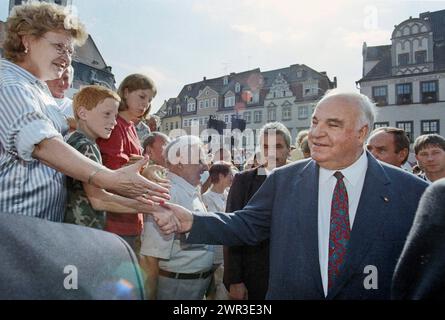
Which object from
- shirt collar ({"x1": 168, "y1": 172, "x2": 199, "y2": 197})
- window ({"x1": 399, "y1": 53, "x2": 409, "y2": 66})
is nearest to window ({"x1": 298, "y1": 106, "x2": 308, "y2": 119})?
window ({"x1": 399, "y1": 53, "x2": 409, "y2": 66})

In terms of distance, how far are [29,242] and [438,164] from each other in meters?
4.97

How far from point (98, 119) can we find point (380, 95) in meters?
38.5

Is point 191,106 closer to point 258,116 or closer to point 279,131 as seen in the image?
point 258,116

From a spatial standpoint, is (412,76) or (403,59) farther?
(403,59)

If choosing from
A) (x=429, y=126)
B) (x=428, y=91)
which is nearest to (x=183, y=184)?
(x=429, y=126)

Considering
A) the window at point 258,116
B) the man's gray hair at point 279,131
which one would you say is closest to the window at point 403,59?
the window at point 258,116

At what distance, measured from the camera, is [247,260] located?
3830 millimetres

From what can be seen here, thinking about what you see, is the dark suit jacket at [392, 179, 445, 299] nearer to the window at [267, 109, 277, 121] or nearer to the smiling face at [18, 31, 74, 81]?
the smiling face at [18, 31, 74, 81]

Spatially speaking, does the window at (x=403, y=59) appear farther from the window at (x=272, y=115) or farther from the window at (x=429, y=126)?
the window at (x=272, y=115)

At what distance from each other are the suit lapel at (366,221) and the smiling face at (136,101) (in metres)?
2.54

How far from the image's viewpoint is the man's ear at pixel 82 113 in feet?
9.29

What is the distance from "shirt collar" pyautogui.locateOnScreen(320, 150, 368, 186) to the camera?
2.61 metres

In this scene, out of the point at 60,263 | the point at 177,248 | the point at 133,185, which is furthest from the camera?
the point at 177,248

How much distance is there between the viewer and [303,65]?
4894cm
